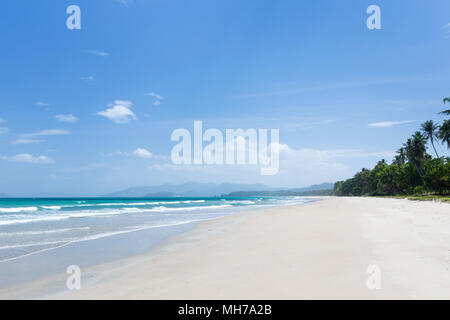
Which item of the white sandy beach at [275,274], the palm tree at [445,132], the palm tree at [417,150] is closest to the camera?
the white sandy beach at [275,274]

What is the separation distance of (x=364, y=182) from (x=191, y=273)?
140m

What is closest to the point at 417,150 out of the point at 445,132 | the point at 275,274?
the point at 445,132

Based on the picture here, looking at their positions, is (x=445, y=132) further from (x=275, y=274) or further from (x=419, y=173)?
(x=275, y=274)

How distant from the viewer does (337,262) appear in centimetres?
629

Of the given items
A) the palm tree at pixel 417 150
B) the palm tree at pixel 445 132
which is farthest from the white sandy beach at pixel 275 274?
the palm tree at pixel 417 150

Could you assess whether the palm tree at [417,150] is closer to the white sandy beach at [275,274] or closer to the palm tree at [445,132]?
the palm tree at [445,132]

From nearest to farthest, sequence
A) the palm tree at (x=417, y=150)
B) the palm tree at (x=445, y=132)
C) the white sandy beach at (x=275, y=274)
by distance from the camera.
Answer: the white sandy beach at (x=275, y=274) < the palm tree at (x=445, y=132) < the palm tree at (x=417, y=150)

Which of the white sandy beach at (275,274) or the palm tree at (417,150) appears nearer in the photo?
the white sandy beach at (275,274)

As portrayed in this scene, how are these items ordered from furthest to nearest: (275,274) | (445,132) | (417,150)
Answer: (417,150) → (445,132) → (275,274)
